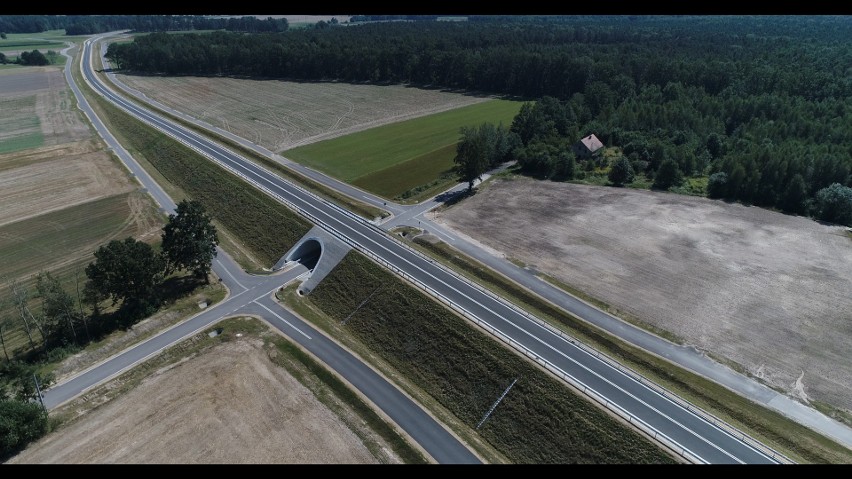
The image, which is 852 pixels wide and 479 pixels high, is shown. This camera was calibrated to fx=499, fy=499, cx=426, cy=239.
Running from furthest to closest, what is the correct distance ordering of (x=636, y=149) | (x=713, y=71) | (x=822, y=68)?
(x=822, y=68), (x=713, y=71), (x=636, y=149)

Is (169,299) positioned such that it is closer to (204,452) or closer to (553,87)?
(204,452)

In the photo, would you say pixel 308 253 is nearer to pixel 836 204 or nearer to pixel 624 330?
pixel 624 330

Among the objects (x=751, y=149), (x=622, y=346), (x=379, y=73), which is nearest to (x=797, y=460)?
(x=622, y=346)

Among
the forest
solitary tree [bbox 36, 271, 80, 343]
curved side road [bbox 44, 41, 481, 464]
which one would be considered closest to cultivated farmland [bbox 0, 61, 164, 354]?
solitary tree [bbox 36, 271, 80, 343]

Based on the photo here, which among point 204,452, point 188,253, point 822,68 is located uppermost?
point 822,68

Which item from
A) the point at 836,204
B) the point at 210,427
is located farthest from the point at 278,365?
the point at 836,204

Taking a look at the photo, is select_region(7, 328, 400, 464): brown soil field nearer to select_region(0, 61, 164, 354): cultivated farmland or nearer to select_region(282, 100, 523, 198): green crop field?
select_region(0, 61, 164, 354): cultivated farmland
